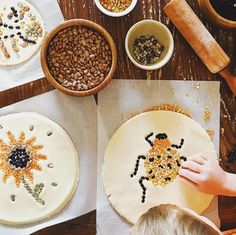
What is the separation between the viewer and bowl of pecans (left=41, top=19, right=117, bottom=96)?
1.23m

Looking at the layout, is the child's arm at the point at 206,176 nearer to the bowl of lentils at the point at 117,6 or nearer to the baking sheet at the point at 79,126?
the baking sheet at the point at 79,126

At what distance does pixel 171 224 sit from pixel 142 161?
22 cm

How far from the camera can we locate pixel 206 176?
48.1 inches

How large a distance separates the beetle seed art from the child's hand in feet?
0.12

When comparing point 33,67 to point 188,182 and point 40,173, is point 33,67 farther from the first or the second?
point 188,182

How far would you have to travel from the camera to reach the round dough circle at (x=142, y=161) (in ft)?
4.17

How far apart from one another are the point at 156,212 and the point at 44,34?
0.44 meters

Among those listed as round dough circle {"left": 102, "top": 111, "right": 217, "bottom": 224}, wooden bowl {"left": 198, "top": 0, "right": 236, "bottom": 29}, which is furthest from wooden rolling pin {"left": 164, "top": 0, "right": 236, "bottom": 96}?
round dough circle {"left": 102, "top": 111, "right": 217, "bottom": 224}

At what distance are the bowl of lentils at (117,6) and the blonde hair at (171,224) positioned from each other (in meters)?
0.41

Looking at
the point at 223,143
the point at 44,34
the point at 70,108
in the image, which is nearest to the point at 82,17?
the point at 44,34

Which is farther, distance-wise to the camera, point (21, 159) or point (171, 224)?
point (21, 159)

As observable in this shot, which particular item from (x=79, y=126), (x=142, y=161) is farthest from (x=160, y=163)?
(x=79, y=126)

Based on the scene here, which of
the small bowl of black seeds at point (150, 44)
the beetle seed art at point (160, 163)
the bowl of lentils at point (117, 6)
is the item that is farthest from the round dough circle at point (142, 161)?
the bowl of lentils at point (117, 6)

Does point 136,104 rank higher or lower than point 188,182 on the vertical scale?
higher
